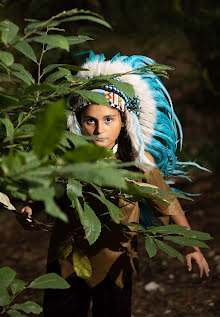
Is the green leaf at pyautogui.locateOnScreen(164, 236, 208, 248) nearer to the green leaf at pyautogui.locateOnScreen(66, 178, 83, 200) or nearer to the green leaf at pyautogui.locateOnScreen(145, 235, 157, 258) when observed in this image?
the green leaf at pyautogui.locateOnScreen(145, 235, 157, 258)

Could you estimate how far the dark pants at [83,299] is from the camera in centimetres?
212

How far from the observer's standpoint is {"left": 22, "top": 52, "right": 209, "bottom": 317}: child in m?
1.98

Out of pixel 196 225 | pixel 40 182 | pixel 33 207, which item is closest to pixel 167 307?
pixel 196 225

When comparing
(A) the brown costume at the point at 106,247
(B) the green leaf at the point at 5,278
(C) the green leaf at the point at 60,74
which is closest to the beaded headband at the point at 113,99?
(A) the brown costume at the point at 106,247

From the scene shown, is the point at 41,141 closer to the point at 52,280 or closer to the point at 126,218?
the point at 52,280

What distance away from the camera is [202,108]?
7105 millimetres

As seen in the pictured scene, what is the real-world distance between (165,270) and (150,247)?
2.17m

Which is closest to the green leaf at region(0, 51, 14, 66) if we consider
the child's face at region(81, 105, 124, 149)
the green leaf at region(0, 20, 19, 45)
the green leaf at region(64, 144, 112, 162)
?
the green leaf at region(0, 20, 19, 45)

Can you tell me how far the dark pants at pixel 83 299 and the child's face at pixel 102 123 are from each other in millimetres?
734

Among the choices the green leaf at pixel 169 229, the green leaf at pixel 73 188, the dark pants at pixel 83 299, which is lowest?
the dark pants at pixel 83 299

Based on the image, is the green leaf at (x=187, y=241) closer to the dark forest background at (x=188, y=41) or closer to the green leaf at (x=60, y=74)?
the green leaf at (x=60, y=74)

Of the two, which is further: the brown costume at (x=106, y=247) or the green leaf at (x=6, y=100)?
the brown costume at (x=106, y=247)

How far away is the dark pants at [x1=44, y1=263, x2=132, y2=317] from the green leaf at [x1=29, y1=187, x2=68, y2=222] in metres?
1.47

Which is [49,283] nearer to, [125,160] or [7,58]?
[7,58]
